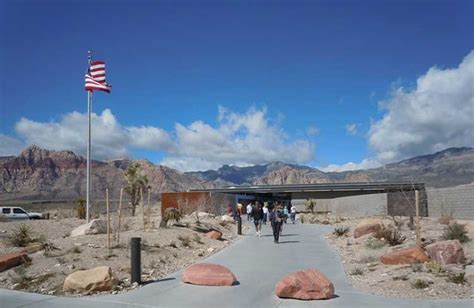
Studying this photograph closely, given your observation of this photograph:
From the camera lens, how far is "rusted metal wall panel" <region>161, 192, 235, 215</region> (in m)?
42.2

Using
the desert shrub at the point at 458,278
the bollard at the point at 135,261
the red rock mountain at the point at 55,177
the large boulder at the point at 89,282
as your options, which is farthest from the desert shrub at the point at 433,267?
the red rock mountain at the point at 55,177

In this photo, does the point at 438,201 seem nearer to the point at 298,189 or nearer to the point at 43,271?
the point at 43,271

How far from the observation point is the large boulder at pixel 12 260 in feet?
44.9

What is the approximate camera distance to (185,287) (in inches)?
471

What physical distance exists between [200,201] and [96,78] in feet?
65.7

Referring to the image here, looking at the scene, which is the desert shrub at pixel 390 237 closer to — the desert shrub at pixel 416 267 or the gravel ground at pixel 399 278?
the gravel ground at pixel 399 278

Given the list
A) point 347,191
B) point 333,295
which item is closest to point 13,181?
point 347,191

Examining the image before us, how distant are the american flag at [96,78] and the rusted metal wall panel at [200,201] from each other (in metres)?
15.2

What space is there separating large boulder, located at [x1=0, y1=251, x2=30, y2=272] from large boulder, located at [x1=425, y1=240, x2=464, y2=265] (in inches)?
424

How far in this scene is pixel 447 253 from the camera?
1353cm

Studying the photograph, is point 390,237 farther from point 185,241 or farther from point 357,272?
point 185,241

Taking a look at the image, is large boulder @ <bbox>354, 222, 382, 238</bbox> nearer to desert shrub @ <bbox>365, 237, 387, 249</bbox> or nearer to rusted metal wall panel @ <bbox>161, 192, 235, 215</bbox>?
desert shrub @ <bbox>365, 237, 387, 249</bbox>

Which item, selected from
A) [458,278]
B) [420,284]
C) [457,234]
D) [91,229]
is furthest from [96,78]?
[458,278]

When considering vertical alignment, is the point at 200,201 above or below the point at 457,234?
above
